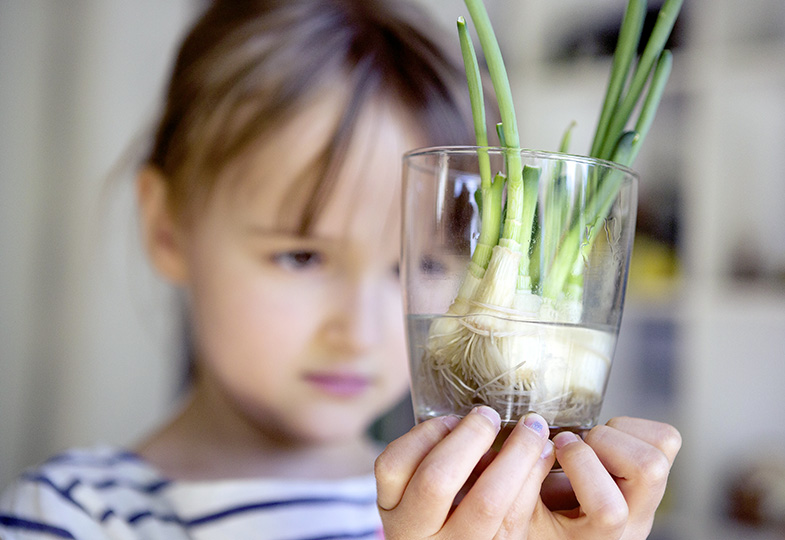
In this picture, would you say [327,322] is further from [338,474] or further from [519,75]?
[519,75]

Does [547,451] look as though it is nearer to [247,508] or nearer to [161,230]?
[247,508]

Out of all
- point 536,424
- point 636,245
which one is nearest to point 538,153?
point 536,424

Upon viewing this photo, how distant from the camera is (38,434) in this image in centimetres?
172

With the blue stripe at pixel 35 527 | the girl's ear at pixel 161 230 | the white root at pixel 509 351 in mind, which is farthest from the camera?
the girl's ear at pixel 161 230

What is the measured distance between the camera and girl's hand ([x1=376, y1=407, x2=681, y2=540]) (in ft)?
0.94

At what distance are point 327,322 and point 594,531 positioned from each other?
1.30ft

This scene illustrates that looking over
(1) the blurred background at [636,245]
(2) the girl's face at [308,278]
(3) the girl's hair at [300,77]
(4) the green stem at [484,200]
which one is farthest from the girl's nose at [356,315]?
(1) the blurred background at [636,245]

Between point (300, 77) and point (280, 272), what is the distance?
0.75ft

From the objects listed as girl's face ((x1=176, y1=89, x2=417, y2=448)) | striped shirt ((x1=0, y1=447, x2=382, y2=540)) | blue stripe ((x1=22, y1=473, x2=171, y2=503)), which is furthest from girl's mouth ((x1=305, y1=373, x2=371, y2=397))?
blue stripe ((x1=22, y1=473, x2=171, y2=503))

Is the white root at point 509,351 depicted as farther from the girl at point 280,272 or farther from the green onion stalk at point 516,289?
the girl at point 280,272

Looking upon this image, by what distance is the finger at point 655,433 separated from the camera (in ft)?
1.09

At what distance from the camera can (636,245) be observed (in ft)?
5.21

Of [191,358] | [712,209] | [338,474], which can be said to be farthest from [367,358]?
[191,358]

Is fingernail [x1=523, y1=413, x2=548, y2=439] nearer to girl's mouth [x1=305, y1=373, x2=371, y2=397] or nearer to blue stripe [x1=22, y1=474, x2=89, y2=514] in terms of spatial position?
girl's mouth [x1=305, y1=373, x2=371, y2=397]
